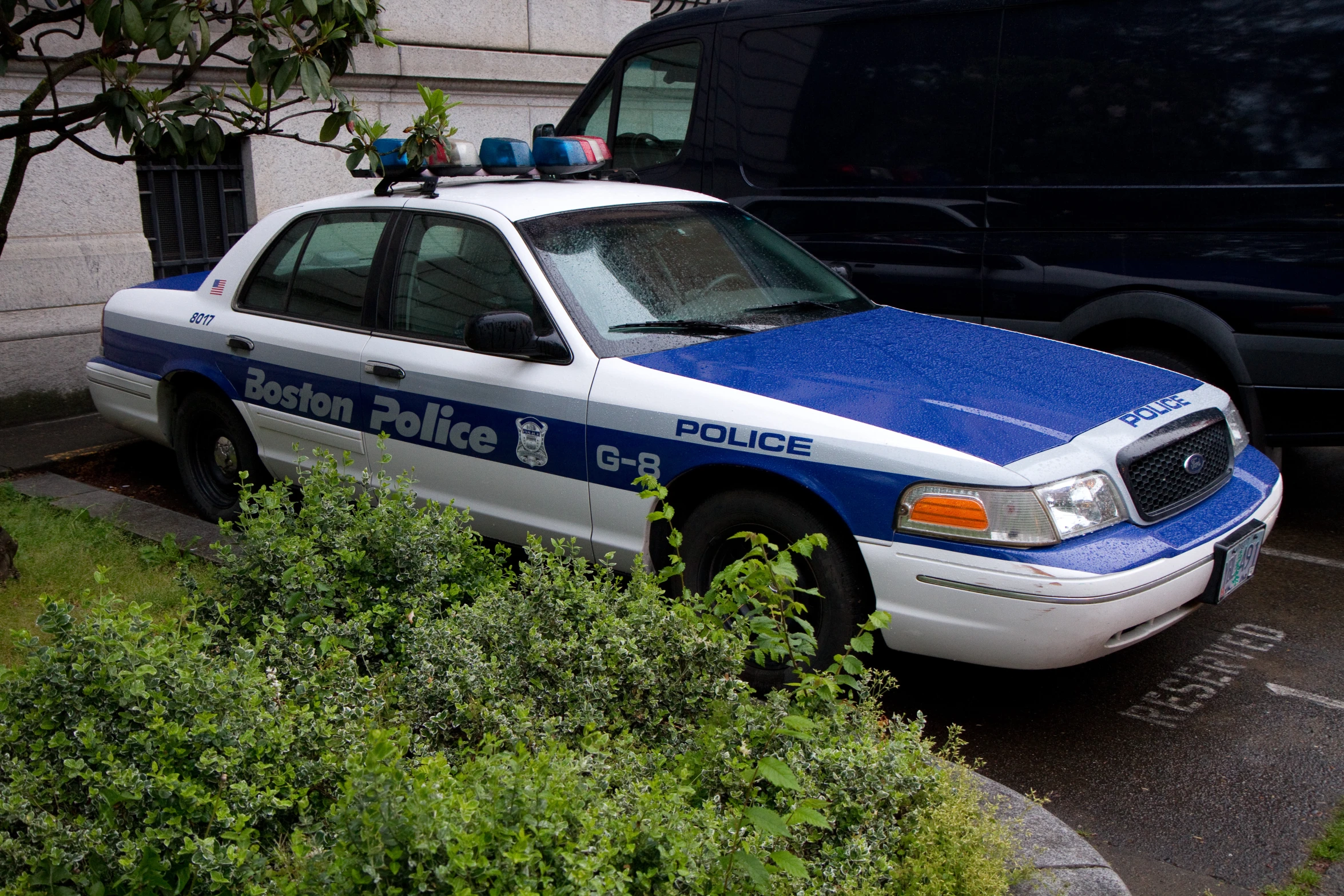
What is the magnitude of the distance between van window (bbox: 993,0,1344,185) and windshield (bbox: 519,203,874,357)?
1498mm

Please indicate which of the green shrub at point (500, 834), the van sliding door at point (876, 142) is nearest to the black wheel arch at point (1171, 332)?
the van sliding door at point (876, 142)

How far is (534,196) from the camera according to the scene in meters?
4.97

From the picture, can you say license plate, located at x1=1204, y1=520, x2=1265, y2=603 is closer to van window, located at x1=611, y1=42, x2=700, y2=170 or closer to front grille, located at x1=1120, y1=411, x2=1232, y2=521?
front grille, located at x1=1120, y1=411, x2=1232, y2=521

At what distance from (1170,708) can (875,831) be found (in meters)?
1.99

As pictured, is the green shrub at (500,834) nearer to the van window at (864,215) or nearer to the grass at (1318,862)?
the grass at (1318,862)

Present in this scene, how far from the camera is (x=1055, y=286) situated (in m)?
5.96

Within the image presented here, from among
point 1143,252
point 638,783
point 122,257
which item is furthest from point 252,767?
point 122,257

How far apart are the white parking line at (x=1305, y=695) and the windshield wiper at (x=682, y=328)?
7.25ft

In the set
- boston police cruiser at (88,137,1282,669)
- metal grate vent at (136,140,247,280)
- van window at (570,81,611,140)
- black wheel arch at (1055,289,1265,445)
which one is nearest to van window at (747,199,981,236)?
black wheel arch at (1055,289,1265,445)

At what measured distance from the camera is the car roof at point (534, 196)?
4809 millimetres

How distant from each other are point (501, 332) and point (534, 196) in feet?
3.23

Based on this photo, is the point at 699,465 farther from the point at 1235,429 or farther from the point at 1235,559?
the point at 1235,429

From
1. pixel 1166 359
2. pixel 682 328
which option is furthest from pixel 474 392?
pixel 1166 359

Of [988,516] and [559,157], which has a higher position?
[559,157]
